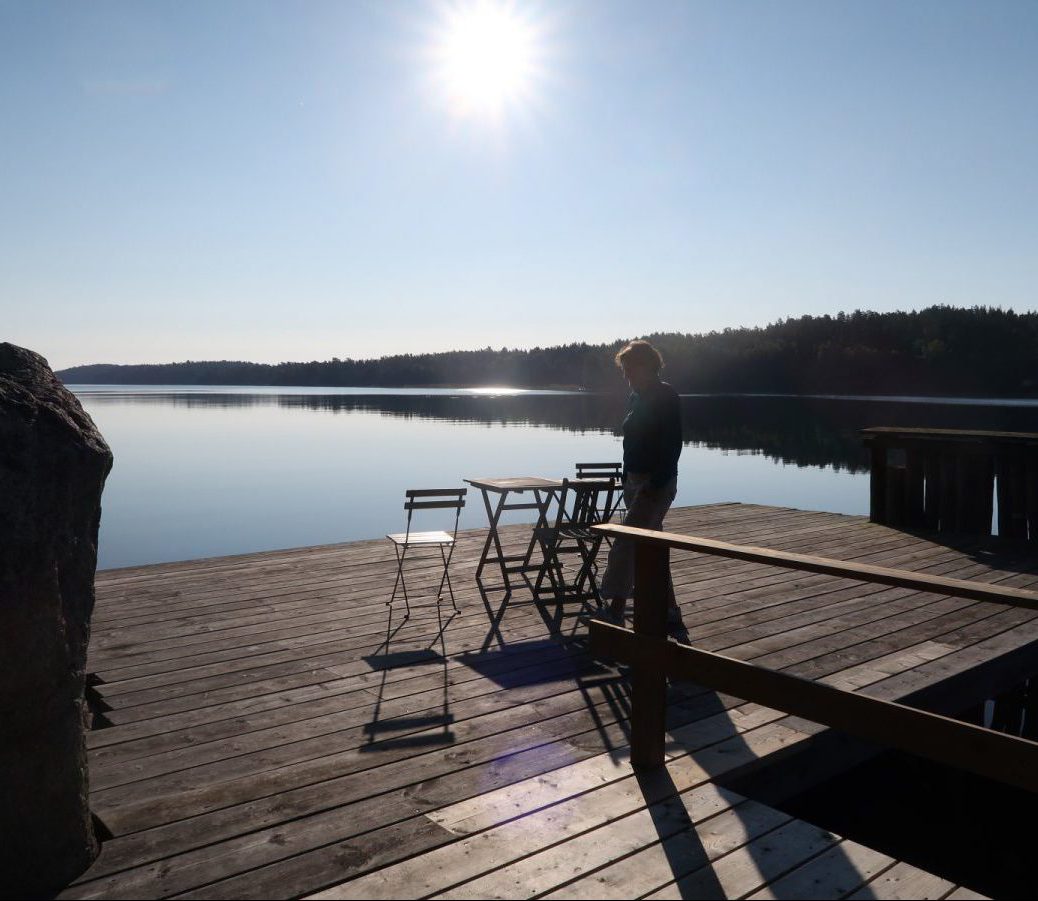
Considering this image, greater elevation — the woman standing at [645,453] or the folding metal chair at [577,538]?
the woman standing at [645,453]

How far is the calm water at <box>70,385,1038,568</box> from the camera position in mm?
17094

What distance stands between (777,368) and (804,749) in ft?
231

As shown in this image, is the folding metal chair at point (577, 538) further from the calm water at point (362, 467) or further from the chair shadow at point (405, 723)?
the calm water at point (362, 467)

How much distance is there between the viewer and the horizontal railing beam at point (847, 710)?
2389 millimetres

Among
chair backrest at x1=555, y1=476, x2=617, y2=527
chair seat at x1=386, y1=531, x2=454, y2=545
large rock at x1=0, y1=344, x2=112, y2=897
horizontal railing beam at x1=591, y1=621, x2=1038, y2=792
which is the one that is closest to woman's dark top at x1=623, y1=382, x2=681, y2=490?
chair backrest at x1=555, y1=476, x2=617, y2=527

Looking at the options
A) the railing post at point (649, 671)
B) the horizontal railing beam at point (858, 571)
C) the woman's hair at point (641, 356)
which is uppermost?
the woman's hair at point (641, 356)

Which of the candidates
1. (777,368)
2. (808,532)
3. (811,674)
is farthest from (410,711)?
(777,368)

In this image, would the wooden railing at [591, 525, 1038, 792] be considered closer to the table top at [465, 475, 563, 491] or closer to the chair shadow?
the chair shadow

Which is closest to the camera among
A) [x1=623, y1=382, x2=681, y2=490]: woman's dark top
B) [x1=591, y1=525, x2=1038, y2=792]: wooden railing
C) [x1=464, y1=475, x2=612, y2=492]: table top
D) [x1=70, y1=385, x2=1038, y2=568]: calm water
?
[x1=591, y1=525, x2=1038, y2=792]: wooden railing

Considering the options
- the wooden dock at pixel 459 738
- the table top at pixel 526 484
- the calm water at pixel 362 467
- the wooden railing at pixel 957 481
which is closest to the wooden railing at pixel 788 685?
the wooden dock at pixel 459 738

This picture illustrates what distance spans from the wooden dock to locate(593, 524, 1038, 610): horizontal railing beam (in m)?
0.87

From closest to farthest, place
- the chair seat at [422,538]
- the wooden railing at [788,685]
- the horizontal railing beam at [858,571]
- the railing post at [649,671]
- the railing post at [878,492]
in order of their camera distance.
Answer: the horizontal railing beam at [858,571], the wooden railing at [788,685], the railing post at [649,671], the chair seat at [422,538], the railing post at [878,492]

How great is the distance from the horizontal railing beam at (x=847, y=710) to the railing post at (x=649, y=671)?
4 centimetres

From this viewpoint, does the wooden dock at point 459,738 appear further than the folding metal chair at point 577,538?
No
